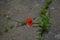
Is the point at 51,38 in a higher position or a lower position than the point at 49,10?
lower

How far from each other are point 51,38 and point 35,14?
54cm

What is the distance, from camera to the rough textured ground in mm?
2537

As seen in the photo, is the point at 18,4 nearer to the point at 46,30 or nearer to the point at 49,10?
the point at 49,10

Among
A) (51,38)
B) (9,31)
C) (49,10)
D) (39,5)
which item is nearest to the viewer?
(51,38)

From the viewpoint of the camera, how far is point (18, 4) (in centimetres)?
318

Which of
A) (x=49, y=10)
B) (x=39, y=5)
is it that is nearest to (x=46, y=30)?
(x=49, y=10)

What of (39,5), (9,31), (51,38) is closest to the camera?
(51,38)

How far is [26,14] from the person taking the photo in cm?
293

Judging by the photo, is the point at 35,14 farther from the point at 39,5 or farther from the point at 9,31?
the point at 9,31

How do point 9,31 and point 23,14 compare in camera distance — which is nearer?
point 9,31

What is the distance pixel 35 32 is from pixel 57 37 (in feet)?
0.84

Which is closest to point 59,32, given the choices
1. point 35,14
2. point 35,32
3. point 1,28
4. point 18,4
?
point 35,32

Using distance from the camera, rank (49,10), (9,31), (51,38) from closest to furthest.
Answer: (51,38)
(9,31)
(49,10)

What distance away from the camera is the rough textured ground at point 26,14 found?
99.9 inches
